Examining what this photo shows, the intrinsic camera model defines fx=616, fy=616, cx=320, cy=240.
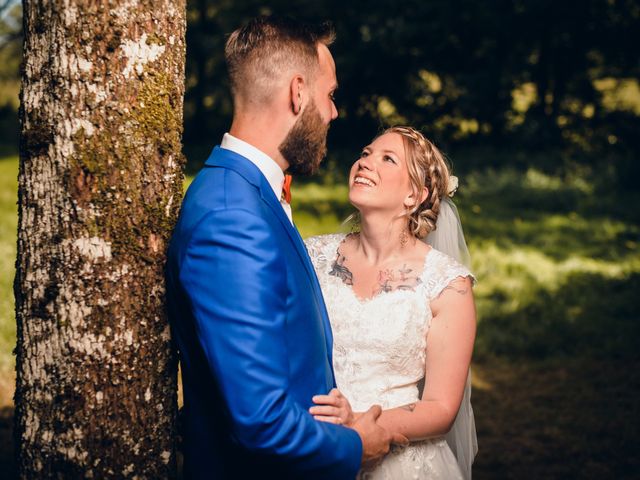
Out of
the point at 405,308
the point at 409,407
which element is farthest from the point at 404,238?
the point at 409,407

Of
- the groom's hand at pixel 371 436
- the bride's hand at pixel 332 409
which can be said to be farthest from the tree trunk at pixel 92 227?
the groom's hand at pixel 371 436

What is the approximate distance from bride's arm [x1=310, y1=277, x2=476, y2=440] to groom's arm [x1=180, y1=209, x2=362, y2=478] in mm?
874

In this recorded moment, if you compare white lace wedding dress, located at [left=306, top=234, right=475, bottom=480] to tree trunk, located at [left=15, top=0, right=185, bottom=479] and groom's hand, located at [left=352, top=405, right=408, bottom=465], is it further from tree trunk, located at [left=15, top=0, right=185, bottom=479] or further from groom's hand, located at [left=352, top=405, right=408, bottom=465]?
tree trunk, located at [left=15, top=0, right=185, bottom=479]

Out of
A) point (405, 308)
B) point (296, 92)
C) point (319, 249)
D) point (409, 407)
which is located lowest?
point (409, 407)

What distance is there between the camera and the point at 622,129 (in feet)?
60.8

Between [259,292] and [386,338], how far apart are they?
131 centimetres

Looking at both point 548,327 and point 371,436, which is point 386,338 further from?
point 548,327

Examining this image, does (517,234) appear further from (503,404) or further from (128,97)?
(128,97)

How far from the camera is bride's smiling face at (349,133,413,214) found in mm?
3044

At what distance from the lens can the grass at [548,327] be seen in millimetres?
5160

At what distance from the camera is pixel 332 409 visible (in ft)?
6.82

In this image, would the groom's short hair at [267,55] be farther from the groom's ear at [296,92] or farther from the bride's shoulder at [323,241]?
the bride's shoulder at [323,241]

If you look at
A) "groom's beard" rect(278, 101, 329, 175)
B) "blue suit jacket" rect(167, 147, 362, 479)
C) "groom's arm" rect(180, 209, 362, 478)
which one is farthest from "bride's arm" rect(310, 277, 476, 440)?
"groom's beard" rect(278, 101, 329, 175)

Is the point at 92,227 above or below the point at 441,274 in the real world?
above
